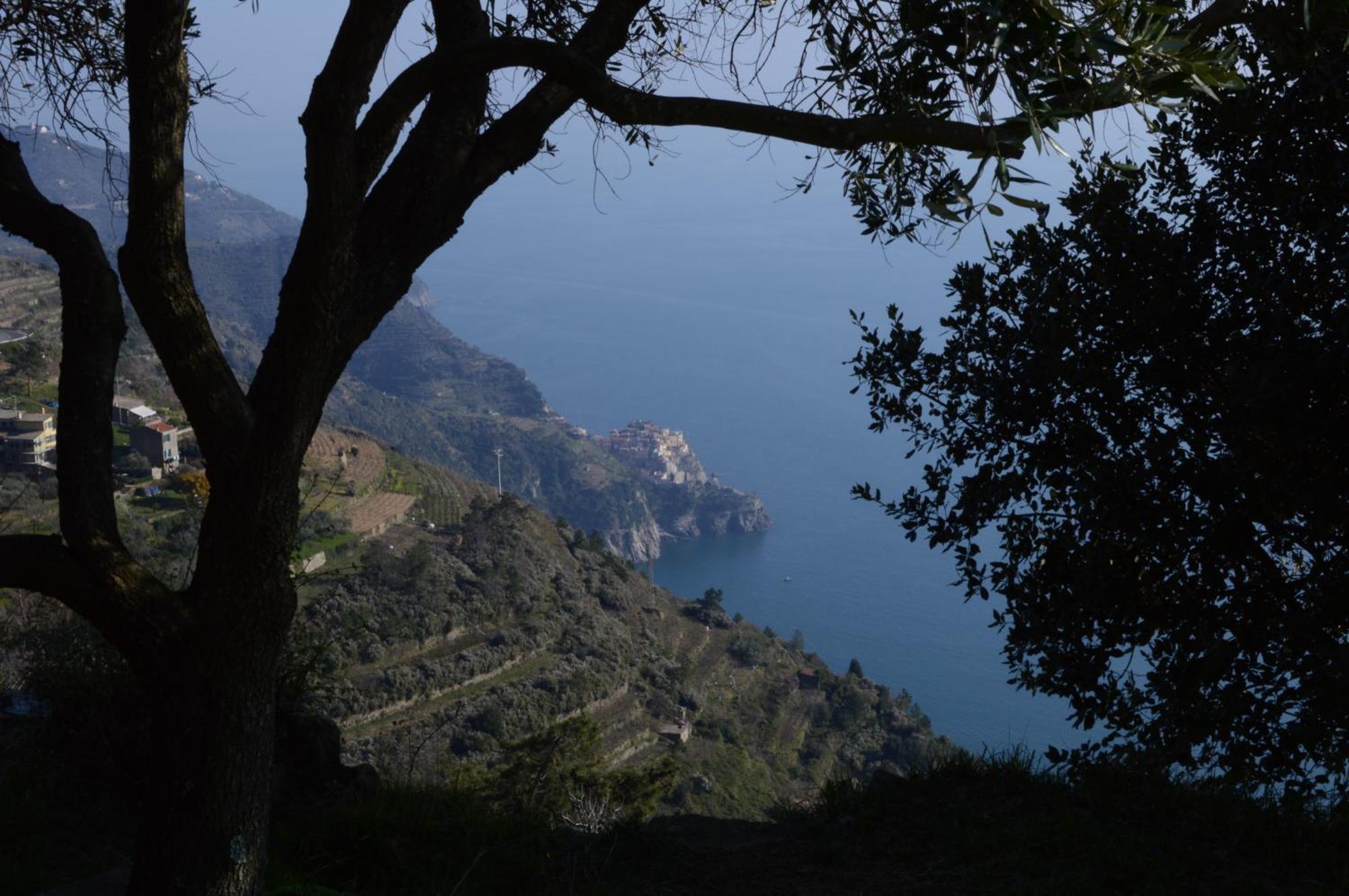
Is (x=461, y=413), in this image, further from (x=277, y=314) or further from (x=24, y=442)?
(x=277, y=314)

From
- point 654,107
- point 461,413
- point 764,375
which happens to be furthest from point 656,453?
point 654,107

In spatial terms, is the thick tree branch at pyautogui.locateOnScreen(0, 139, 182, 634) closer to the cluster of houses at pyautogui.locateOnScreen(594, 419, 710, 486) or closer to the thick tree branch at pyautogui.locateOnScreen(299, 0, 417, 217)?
the thick tree branch at pyautogui.locateOnScreen(299, 0, 417, 217)

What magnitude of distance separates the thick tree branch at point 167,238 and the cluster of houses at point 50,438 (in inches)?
856

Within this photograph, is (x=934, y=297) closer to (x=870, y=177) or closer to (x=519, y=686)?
(x=519, y=686)

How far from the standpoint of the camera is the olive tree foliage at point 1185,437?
2.83 metres

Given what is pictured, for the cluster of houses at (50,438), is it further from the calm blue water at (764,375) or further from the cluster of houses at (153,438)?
the calm blue water at (764,375)

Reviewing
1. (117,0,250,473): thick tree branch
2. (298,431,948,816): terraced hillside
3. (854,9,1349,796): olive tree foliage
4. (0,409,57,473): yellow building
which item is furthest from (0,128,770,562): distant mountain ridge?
(117,0,250,473): thick tree branch

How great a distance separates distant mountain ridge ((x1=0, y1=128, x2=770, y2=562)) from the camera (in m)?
58.8

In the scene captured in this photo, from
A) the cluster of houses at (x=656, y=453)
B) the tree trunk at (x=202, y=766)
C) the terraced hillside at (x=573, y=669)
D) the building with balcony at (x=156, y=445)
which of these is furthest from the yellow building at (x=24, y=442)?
the cluster of houses at (x=656, y=453)

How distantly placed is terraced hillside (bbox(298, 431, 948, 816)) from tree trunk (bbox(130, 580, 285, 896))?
51.7ft

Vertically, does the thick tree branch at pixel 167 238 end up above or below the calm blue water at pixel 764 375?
below

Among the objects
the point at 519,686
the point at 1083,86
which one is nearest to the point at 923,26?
the point at 1083,86

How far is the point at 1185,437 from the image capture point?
3.14 m

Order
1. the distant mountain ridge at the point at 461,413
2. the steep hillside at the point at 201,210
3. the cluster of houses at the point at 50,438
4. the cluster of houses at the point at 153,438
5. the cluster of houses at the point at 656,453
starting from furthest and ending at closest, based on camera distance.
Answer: the cluster of houses at the point at 656,453, the distant mountain ridge at the point at 461,413, the steep hillside at the point at 201,210, the cluster of houses at the point at 153,438, the cluster of houses at the point at 50,438
